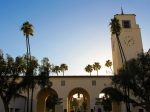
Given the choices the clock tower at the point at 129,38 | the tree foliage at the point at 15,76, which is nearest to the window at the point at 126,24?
the clock tower at the point at 129,38

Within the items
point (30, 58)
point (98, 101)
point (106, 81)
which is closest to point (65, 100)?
point (98, 101)

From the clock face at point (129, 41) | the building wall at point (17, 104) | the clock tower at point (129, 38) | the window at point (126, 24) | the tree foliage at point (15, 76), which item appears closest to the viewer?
the tree foliage at point (15, 76)

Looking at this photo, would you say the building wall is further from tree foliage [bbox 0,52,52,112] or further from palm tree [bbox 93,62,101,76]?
palm tree [bbox 93,62,101,76]

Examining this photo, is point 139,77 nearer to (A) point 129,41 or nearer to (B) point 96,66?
(A) point 129,41

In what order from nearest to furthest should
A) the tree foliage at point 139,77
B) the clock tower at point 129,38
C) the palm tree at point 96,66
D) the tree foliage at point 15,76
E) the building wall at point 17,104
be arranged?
1. the tree foliage at point 15,76
2. the tree foliage at point 139,77
3. the building wall at point 17,104
4. the clock tower at point 129,38
5. the palm tree at point 96,66

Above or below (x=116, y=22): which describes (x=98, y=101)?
below

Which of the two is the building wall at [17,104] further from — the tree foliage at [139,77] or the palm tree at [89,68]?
the palm tree at [89,68]

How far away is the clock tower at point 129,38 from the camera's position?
46.2 meters

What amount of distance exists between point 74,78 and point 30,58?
17.0 meters

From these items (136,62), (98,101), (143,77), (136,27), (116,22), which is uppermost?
(136,27)

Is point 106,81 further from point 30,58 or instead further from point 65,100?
point 30,58

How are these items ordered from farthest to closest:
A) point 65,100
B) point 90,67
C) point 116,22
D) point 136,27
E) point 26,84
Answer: point 90,67 < point 136,27 < point 65,100 < point 116,22 < point 26,84

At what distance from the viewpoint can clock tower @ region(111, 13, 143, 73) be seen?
4622 centimetres

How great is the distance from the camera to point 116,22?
33500 millimetres
